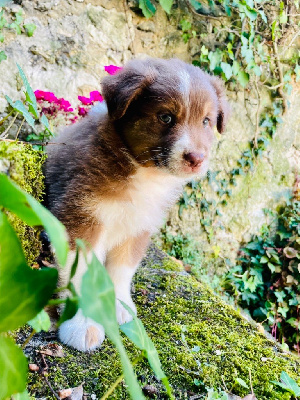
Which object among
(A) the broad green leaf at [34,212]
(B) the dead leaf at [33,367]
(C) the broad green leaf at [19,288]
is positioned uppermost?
(A) the broad green leaf at [34,212]

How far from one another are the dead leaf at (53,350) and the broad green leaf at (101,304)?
1282 mm

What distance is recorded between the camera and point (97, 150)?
2334 mm

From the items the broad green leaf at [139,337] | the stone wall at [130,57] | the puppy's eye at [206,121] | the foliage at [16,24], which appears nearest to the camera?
the broad green leaf at [139,337]

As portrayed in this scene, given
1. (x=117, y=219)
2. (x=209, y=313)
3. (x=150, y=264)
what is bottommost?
(x=150, y=264)

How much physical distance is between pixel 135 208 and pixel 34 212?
175 centimetres

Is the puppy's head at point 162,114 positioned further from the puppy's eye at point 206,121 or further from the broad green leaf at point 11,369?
the broad green leaf at point 11,369

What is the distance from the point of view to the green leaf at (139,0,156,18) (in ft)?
16.1

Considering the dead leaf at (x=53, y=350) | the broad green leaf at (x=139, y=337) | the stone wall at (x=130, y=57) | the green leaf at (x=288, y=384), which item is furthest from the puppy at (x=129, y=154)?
the stone wall at (x=130, y=57)

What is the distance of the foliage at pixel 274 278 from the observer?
18.8ft

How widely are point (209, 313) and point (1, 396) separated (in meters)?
2.10

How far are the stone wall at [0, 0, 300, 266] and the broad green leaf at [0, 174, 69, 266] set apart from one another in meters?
3.88

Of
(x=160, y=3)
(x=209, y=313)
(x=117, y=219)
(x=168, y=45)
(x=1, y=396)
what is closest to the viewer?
(x=1, y=396)

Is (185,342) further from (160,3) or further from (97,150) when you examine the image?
(160,3)

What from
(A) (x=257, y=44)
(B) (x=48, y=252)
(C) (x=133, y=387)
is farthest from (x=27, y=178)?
(A) (x=257, y=44)
